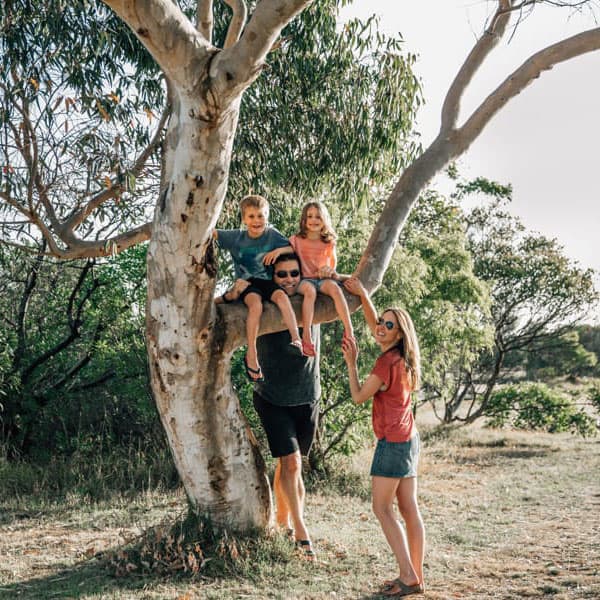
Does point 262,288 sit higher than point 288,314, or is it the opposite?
point 262,288

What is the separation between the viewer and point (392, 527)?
523 cm

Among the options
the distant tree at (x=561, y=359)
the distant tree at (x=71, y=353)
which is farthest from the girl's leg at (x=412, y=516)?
the distant tree at (x=561, y=359)

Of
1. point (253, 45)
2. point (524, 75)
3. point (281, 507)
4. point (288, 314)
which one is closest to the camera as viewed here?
point (253, 45)

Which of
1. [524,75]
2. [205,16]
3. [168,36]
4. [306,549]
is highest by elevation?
[205,16]

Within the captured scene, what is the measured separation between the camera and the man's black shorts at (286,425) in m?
5.96

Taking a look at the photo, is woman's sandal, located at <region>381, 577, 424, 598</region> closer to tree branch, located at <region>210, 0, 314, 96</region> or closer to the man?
the man

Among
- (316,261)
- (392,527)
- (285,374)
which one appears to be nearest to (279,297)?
(316,261)

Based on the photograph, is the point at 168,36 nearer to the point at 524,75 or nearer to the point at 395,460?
the point at 395,460

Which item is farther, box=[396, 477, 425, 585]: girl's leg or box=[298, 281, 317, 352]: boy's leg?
box=[298, 281, 317, 352]: boy's leg

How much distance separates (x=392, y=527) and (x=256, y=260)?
2.19 m

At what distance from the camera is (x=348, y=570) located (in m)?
5.91

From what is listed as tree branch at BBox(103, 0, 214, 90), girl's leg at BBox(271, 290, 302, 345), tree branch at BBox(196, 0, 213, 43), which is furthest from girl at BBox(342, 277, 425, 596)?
tree branch at BBox(196, 0, 213, 43)

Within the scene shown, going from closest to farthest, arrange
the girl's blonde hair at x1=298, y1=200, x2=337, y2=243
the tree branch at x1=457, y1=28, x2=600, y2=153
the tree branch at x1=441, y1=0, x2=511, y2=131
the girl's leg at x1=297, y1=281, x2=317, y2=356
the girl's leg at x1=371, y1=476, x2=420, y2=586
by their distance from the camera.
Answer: the girl's leg at x1=371, y1=476, x2=420, y2=586, the girl's leg at x1=297, y1=281, x2=317, y2=356, the girl's blonde hair at x1=298, y1=200, x2=337, y2=243, the tree branch at x1=457, y1=28, x2=600, y2=153, the tree branch at x1=441, y1=0, x2=511, y2=131

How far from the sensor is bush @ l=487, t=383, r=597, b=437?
1662cm
